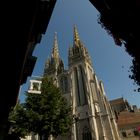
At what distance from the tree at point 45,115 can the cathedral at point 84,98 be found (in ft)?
38.3

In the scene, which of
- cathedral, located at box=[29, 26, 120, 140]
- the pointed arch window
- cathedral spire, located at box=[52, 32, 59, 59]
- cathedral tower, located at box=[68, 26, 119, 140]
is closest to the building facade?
cathedral, located at box=[29, 26, 120, 140]

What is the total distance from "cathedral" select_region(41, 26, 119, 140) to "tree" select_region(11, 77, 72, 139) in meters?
11.7

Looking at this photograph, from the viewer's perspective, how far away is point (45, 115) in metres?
21.3

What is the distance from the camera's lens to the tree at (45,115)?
20913 millimetres

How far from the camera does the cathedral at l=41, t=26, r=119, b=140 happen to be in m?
41.9

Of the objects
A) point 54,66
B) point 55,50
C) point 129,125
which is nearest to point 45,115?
point 129,125

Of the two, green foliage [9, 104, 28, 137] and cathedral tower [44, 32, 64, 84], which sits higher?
cathedral tower [44, 32, 64, 84]

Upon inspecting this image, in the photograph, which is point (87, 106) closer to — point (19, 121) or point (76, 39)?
point (19, 121)

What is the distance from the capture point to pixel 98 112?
43594mm

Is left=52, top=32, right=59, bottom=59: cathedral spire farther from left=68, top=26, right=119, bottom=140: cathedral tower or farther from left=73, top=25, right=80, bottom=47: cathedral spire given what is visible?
left=68, top=26, right=119, bottom=140: cathedral tower

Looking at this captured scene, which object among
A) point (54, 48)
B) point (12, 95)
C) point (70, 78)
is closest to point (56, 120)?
point (12, 95)

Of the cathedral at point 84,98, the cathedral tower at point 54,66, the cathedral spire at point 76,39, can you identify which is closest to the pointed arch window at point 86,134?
the cathedral at point 84,98

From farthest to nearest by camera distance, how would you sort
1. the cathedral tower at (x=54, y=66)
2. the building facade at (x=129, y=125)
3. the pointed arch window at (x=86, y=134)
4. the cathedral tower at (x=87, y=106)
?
the cathedral tower at (x=54, y=66) → the building facade at (x=129, y=125) → the pointed arch window at (x=86, y=134) → the cathedral tower at (x=87, y=106)

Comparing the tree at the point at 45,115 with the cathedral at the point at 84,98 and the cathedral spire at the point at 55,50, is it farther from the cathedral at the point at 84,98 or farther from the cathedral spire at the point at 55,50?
the cathedral spire at the point at 55,50
